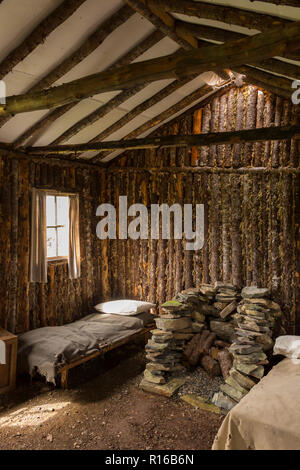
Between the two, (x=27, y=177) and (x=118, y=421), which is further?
(x=27, y=177)

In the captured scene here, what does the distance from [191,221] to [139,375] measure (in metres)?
2.97

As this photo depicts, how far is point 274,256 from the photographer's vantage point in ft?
18.9

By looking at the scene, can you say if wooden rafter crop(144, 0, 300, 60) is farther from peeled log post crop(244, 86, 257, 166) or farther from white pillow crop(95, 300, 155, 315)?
white pillow crop(95, 300, 155, 315)

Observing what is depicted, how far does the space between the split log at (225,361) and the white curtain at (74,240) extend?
318cm

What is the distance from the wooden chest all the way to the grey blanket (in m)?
0.17

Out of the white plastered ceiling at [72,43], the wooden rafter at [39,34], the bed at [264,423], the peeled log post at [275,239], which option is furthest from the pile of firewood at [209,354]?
the wooden rafter at [39,34]

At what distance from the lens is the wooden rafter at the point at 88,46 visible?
12.7 feet

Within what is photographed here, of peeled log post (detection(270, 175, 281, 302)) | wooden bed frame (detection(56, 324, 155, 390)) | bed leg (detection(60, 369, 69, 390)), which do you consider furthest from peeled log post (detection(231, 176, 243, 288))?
bed leg (detection(60, 369, 69, 390))

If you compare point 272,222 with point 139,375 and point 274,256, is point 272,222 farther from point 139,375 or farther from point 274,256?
point 139,375

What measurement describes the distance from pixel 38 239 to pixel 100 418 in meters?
3.20

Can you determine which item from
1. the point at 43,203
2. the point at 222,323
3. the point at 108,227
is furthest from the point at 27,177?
the point at 222,323

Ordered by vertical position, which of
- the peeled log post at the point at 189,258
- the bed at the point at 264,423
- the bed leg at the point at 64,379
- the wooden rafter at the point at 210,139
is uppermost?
the wooden rafter at the point at 210,139

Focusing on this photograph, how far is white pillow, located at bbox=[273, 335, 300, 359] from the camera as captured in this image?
449 cm

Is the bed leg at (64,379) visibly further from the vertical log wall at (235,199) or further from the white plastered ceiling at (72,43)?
the white plastered ceiling at (72,43)
